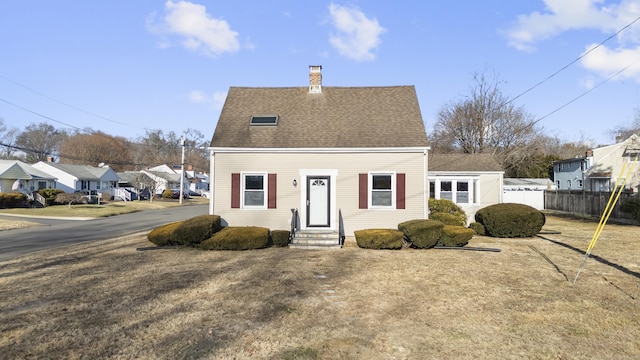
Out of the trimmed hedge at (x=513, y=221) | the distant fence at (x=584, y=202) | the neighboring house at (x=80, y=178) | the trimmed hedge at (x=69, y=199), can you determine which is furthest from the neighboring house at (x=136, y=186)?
the distant fence at (x=584, y=202)

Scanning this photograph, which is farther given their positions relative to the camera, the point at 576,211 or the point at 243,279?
the point at 576,211

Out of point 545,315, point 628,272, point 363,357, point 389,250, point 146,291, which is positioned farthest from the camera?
point 389,250

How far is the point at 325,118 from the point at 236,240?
6828 millimetres

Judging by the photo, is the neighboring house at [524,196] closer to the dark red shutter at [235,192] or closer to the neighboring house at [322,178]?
the neighboring house at [322,178]

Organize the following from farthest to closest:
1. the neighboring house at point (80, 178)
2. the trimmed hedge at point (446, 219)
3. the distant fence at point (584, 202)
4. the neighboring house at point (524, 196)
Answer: the neighboring house at point (80, 178) < the neighboring house at point (524, 196) < the distant fence at point (584, 202) < the trimmed hedge at point (446, 219)

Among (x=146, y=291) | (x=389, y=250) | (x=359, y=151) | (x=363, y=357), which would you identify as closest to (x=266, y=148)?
(x=359, y=151)

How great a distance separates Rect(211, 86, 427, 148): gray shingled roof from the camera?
14.7 meters

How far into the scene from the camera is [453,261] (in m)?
10.7

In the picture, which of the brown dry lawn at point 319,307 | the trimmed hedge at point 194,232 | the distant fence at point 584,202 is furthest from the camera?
the distant fence at point 584,202

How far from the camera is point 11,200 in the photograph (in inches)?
1318

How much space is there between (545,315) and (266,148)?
1081 centimetres

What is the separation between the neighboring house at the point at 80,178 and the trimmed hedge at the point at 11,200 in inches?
468

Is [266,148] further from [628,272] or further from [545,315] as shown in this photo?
[628,272]

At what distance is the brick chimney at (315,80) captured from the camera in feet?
57.8
